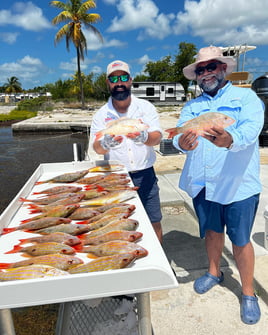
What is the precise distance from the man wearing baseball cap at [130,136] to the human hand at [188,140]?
599mm

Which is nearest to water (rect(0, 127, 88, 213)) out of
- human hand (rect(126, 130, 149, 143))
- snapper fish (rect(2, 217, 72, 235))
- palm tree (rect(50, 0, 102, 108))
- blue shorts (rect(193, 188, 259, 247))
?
human hand (rect(126, 130, 149, 143))

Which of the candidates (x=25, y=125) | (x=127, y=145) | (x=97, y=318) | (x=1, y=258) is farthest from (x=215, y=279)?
(x=25, y=125)

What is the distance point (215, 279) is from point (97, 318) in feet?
4.69

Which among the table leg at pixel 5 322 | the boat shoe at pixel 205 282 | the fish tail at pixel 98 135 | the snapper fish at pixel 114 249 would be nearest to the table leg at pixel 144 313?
the snapper fish at pixel 114 249

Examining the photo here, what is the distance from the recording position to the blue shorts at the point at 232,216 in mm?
2488

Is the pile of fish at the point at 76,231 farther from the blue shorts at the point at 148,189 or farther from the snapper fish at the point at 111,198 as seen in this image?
the blue shorts at the point at 148,189

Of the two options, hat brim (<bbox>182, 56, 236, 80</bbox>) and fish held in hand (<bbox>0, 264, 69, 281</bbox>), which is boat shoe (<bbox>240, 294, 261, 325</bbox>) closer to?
fish held in hand (<bbox>0, 264, 69, 281</bbox>)

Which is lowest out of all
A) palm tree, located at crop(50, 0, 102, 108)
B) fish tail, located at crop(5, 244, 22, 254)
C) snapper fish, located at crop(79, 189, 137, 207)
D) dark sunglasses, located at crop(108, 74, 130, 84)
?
fish tail, located at crop(5, 244, 22, 254)

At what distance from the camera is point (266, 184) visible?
6.05 m

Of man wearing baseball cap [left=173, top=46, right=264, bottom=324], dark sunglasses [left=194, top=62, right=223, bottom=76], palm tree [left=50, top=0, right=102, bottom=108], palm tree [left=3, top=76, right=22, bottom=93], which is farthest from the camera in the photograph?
palm tree [left=3, top=76, right=22, bottom=93]

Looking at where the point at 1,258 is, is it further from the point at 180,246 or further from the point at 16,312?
the point at 180,246

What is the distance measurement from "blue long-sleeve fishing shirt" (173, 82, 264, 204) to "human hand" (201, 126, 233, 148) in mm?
175

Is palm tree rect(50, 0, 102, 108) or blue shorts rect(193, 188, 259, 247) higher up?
palm tree rect(50, 0, 102, 108)

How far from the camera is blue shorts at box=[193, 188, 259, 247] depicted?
2488mm
